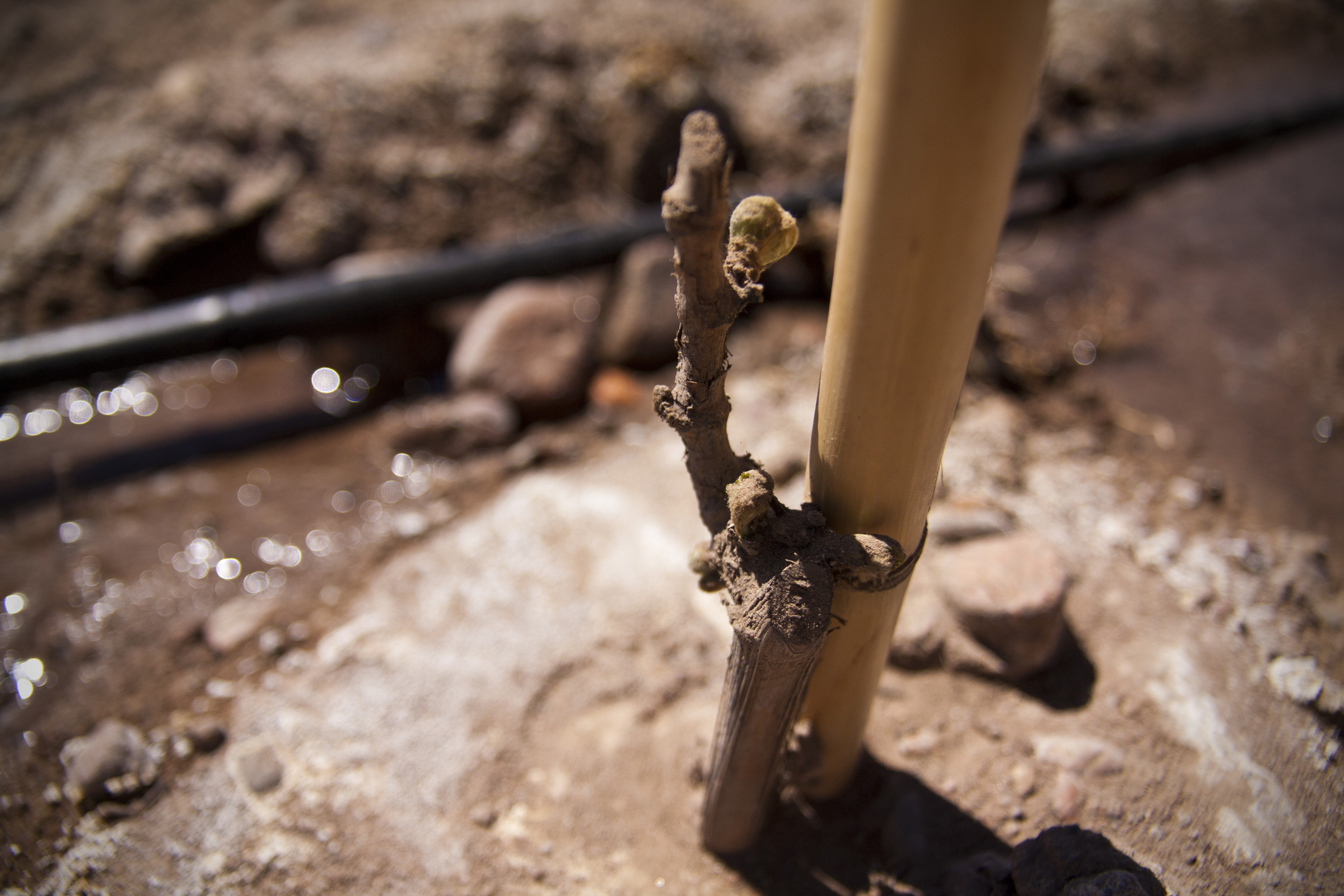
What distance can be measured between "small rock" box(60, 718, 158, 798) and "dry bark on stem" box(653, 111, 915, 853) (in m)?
1.50

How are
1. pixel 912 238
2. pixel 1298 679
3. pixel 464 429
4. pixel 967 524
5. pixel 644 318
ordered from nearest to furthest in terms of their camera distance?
1. pixel 912 238
2. pixel 1298 679
3. pixel 967 524
4. pixel 464 429
5. pixel 644 318

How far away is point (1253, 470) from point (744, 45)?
3189 millimetres

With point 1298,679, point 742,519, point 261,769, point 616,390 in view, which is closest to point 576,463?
point 616,390

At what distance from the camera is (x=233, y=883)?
163 centimetres

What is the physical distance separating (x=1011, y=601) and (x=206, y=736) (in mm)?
2027

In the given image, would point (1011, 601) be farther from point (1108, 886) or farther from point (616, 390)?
point (616, 390)

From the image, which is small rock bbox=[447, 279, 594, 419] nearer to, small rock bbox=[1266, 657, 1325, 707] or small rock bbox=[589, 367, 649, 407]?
small rock bbox=[589, 367, 649, 407]

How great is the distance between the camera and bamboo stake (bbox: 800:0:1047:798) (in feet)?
2.56

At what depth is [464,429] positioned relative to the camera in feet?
9.33

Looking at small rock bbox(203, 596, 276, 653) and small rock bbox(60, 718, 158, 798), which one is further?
small rock bbox(203, 596, 276, 653)

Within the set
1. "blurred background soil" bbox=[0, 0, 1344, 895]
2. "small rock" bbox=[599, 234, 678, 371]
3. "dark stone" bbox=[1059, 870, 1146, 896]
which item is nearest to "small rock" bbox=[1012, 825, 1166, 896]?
"dark stone" bbox=[1059, 870, 1146, 896]

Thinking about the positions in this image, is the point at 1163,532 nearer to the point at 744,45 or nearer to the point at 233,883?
the point at 233,883

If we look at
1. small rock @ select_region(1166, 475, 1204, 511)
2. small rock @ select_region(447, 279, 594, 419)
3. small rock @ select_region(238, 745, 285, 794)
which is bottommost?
small rock @ select_region(238, 745, 285, 794)

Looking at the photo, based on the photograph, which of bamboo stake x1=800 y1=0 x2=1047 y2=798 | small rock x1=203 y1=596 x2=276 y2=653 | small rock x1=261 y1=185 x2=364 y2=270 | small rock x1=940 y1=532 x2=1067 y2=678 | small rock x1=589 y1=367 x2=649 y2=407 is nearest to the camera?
bamboo stake x1=800 y1=0 x2=1047 y2=798
